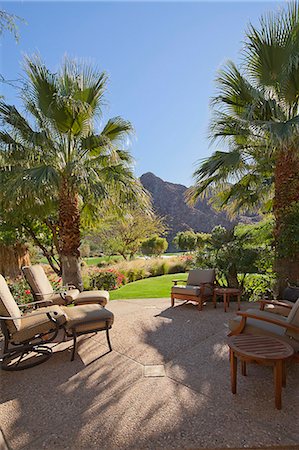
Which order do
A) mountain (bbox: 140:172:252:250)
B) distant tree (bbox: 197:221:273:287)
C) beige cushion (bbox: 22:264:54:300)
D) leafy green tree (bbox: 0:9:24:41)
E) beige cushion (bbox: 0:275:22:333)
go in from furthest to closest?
mountain (bbox: 140:172:252:250), distant tree (bbox: 197:221:273:287), beige cushion (bbox: 22:264:54:300), beige cushion (bbox: 0:275:22:333), leafy green tree (bbox: 0:9:24:41)

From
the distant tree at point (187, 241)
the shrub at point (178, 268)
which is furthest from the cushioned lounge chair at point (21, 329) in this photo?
the distant tree at point (187, 241)

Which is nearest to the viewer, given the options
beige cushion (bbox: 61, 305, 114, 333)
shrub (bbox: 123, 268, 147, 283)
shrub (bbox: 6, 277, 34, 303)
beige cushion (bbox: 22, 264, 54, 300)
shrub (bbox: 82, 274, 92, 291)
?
beige cushion (bbox: 61, 305, 114, 333)

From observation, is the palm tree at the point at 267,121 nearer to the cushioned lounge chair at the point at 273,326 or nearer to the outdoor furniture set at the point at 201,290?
the outdoor furniture set at the point at 201,290

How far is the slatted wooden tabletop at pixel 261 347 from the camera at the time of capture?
2.41 meters

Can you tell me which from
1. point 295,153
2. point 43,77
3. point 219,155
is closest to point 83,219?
point 43,77

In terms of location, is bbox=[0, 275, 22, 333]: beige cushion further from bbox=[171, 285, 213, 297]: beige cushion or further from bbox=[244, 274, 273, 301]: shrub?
bbox=[244, 274, 273, 301]: shrub

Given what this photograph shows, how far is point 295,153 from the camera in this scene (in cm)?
568

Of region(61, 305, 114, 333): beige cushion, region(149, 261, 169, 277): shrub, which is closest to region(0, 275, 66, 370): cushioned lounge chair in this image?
region(61, 305, 114, 333): beige cushion

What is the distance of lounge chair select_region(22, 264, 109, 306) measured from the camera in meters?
4.79

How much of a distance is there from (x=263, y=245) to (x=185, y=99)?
16.1 ft

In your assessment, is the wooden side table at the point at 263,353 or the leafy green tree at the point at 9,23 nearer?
the wooden side table at the point at 263,353

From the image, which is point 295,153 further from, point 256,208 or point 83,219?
point 83,219

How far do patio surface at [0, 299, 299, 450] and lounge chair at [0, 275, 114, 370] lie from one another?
277 mm

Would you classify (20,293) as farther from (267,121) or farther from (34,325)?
(267,121)
